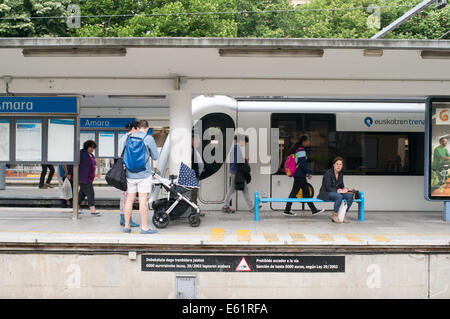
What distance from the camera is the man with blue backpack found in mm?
6379

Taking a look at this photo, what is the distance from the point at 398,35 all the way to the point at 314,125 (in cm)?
1731

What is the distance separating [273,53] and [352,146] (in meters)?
4.03

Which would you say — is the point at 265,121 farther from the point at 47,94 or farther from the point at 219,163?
the point at 47,94

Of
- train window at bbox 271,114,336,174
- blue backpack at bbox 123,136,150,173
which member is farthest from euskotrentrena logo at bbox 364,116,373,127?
blue backpack at bbox 123,136,150,173

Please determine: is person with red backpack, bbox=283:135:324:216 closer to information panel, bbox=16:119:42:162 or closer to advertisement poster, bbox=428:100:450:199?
advertisement poster, bbox=428:100:450:199

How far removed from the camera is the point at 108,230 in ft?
21.9

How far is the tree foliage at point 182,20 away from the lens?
18.2m

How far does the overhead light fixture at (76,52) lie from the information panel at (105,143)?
6.95 metres

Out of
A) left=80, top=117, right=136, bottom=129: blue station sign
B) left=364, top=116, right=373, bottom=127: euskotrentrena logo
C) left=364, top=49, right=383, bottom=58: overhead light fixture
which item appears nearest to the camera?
left=364, top=49, right=383, bottom=58: overhead light fixture

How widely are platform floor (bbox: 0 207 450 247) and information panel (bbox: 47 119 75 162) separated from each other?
3.99 feet

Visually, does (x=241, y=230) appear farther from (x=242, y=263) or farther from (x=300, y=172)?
(x=300, y=172)

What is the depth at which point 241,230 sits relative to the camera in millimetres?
6836

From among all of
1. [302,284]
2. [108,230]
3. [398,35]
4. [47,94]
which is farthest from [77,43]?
[398,35]

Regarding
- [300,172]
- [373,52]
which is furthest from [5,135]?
[373,52]
